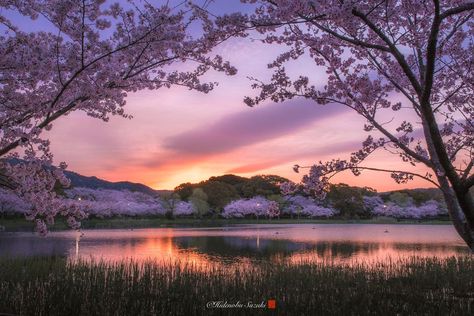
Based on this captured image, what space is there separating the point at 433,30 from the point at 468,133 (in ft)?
15.1

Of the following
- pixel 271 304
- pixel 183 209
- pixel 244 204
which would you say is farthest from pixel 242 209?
pixel 271 304

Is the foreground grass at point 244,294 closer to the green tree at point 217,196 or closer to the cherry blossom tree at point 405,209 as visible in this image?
the green tree at point 217,196

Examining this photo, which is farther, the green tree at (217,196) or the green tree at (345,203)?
the green tree at (345,203)

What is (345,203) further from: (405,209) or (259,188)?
(259,188)

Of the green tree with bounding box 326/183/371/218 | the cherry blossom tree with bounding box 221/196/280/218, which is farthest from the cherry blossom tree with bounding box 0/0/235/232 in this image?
the green tree with bounding box 326/183/371/218

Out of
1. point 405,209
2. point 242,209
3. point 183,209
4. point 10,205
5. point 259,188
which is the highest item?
point 259,188

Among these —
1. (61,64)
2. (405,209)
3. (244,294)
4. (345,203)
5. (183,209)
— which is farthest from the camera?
(405,209)

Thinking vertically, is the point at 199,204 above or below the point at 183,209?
above

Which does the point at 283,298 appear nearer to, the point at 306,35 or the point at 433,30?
the point at 306,35

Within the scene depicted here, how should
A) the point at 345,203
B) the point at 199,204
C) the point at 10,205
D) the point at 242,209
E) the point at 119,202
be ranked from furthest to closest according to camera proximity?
the point at 345,203 < the point at 242,209 < the point at 199,204 < the point at 119,202 < the point at 10,205

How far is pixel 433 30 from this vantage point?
4477 mm

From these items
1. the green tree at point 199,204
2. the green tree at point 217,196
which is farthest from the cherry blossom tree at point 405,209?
the green tree at point 199,204

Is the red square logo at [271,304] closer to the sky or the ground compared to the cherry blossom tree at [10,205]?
closer to the ground

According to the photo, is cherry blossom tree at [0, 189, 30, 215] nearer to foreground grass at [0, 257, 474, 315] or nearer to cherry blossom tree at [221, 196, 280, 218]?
foreground grass at [0, 257, 474, 315]
